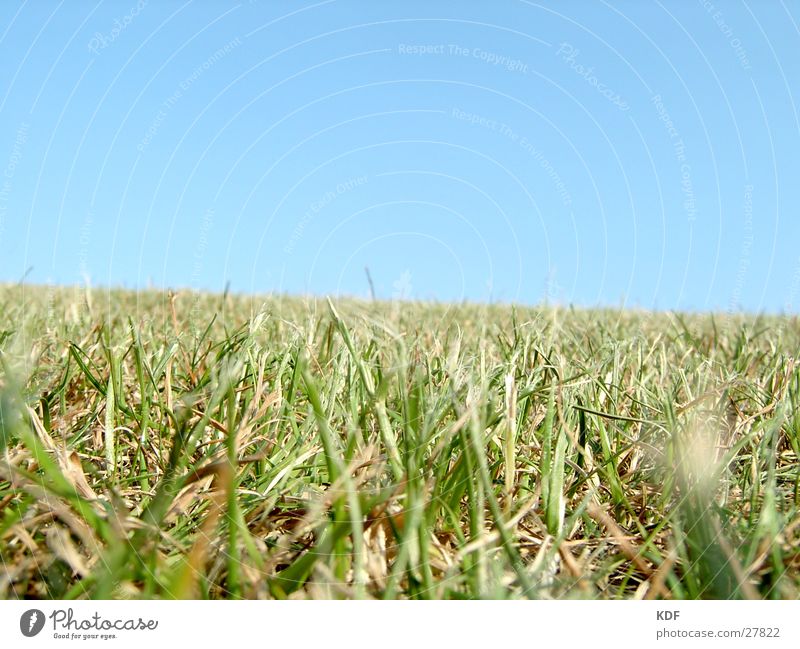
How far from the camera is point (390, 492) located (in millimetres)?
947

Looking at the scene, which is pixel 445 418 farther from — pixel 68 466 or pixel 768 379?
pixel 768 379

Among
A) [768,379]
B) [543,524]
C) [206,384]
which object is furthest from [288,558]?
[768,379]

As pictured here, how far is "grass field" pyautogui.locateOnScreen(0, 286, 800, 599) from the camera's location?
36.2 inches

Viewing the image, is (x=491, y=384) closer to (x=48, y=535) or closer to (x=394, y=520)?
(x=394, y=520)

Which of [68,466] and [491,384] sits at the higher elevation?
[491,384]

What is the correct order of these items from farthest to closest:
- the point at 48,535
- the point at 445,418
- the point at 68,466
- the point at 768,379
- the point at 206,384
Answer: the point at 768,379
the point at 206,384
the point at 445,418
the point at 68,466
the point at 48,535

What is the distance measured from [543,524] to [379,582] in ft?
1.26

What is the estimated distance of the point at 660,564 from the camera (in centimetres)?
107

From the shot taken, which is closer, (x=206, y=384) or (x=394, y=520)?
(x=394, y=520)

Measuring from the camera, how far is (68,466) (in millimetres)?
1148

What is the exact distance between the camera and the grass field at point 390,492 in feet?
3.01

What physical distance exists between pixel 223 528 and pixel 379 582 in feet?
0.87
